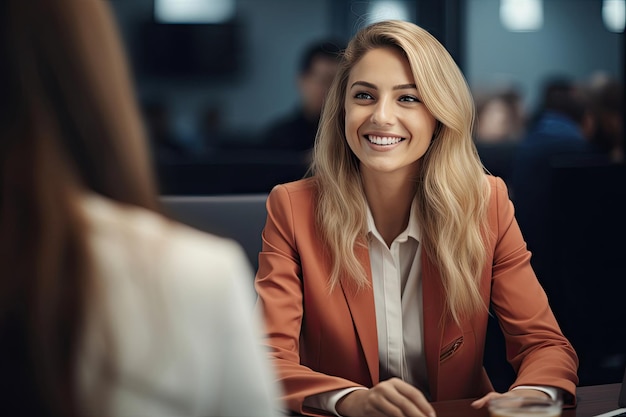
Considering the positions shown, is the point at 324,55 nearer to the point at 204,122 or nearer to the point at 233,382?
the point at 204,122

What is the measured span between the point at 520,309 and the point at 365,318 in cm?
31

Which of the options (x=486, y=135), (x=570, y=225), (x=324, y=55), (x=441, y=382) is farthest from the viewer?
(x=486, y=135)

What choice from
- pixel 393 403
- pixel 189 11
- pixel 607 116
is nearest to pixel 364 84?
pixel 393 403

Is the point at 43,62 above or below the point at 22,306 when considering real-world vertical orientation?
above

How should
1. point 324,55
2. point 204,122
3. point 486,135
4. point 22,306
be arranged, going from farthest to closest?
1. point 204,122
2. point 486,135
3. point 324,55
4. point 22,306

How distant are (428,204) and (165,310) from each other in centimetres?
131

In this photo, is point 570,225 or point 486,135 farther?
point 486,135

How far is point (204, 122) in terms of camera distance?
313 inches

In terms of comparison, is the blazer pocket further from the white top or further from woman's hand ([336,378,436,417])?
the white top

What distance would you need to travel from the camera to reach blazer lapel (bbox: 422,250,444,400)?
1.85 meters

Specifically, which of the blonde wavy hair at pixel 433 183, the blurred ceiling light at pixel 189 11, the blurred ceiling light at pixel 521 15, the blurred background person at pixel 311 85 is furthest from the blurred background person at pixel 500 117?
the blonde wavy hair at pixel 433 183

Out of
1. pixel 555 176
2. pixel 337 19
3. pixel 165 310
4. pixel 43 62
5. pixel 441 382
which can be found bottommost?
pixel 441 382

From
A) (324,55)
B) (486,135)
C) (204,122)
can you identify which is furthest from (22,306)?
(204,122)

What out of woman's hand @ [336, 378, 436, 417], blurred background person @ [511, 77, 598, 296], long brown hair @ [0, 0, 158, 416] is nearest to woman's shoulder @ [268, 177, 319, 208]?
woman's hand @ [336, 378, 436, 417]
